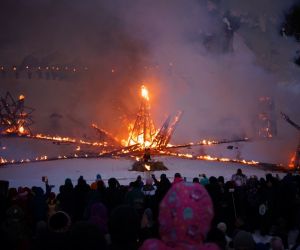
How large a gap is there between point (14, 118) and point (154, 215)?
41.4 feet

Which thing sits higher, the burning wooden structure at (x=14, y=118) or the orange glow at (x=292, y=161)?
the burning wooden structure at (x=14, y=118)

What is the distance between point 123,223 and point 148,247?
364 mm

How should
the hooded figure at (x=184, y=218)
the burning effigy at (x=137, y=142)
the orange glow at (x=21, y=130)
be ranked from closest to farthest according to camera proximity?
the hooded figure at (x=184, y=218), the burning effigy at (x=137, y=142), the orange glow at (x=21, y=130)

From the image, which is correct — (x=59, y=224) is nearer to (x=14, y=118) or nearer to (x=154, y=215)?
(x=154, y=215)

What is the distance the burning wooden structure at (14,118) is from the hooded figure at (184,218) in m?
15.4

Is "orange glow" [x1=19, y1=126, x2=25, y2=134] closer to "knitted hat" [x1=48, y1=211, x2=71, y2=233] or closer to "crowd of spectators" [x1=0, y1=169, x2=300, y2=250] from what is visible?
"crowd of spectators" [x1=0, y1=169, x2=300, y2=250]

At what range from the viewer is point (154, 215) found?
21.8 feet

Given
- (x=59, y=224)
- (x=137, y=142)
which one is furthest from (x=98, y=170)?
(x=59, y=224)

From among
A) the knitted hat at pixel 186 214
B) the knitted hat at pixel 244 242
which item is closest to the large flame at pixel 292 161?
the knitted hat at pixel 244 242

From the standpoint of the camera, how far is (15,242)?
12.2 ft

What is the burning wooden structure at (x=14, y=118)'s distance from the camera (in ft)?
57.1

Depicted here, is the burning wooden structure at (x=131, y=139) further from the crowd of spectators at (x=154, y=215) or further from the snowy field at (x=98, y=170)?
the crowd of spectators at (x=154, y=215)

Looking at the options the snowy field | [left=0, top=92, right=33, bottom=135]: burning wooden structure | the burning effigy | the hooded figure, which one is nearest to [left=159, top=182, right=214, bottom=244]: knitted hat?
the hooded figure

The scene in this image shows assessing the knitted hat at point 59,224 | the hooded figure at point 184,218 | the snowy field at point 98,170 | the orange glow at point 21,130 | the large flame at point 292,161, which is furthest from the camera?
the orange glow at point 21,130
